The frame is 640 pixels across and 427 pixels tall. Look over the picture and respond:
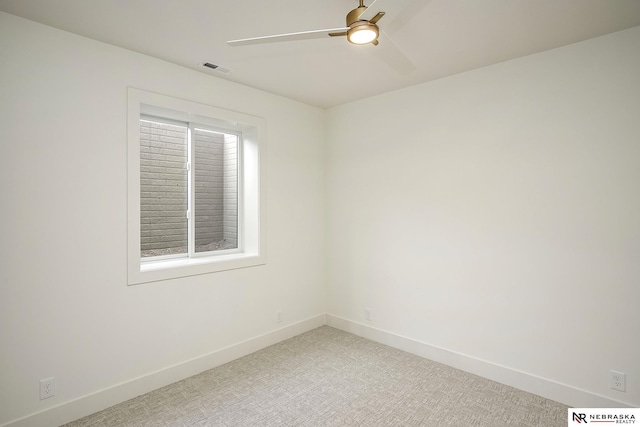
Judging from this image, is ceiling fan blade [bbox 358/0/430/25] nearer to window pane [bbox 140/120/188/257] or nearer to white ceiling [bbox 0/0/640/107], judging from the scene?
white ceiling [bbox 0/0/640/107]

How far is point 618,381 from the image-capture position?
2.24 metres

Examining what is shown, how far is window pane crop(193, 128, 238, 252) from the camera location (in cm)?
332

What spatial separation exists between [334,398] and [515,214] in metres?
2.07

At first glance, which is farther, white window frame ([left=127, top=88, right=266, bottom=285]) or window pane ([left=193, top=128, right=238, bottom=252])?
window pane ([left=193, top=128, right=238, bottom=252])

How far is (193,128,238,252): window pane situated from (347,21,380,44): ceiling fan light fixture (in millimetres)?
2081

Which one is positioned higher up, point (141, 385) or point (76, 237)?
point (76, 237)

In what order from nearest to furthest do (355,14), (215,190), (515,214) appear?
1. (355,14)
2. (515,214)
3. (215,190)

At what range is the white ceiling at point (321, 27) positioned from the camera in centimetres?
193

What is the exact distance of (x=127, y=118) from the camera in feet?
8.17

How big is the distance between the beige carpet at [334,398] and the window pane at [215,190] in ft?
4.07

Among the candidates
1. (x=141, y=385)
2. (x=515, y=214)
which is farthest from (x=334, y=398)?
(x=515, y=214)

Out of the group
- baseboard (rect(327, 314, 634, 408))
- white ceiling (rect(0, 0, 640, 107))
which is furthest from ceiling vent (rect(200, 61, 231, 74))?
baseboard (rect(327, 314, 634, 408))

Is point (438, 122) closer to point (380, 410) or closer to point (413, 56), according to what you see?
point (413, 56)

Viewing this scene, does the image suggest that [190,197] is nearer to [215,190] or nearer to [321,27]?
[215,190]
